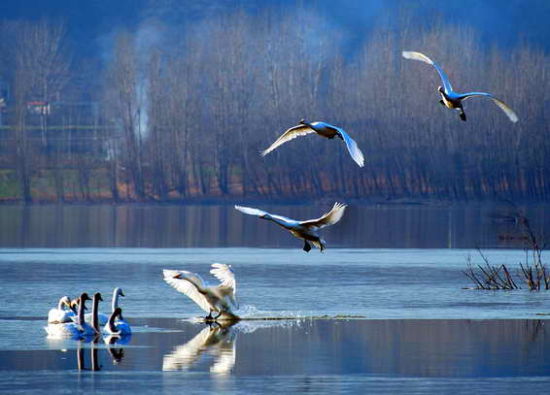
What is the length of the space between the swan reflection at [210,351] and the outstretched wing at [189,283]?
56 centimetres

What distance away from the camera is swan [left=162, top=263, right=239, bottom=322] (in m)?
19.6

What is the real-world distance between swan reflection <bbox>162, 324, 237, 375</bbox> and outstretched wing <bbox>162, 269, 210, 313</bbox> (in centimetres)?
56

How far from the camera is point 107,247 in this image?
39.7m

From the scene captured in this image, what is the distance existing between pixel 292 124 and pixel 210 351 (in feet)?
209

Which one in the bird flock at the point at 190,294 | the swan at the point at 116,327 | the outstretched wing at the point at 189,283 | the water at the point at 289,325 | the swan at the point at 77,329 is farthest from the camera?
the outstretched wing at the point at 189,283

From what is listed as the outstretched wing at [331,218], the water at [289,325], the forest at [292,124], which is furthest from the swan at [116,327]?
the forest at [292,124]

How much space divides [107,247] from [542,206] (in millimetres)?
39426

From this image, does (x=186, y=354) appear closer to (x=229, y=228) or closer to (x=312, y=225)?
(x=312, y=225)

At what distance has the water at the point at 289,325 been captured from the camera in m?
15.4

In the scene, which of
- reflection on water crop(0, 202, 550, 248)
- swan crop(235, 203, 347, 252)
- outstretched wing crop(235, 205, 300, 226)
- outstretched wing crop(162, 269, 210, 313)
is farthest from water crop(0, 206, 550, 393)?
outstretched wing crop(235, 205, 300, 226)

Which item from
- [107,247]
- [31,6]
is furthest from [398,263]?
[31,6]

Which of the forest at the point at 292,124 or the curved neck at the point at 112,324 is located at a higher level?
the forest at the point at 292,124

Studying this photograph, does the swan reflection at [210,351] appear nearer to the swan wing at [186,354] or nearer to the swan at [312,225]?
the swan wing at [186,354]

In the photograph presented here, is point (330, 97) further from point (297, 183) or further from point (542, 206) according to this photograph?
point (542, 206)
